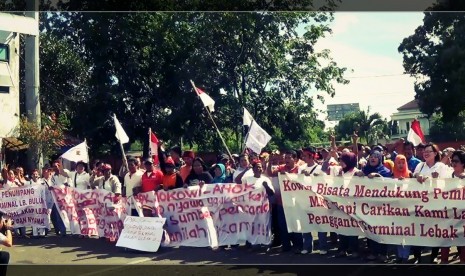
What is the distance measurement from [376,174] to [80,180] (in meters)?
6.05

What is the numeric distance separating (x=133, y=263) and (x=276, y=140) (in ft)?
10.7

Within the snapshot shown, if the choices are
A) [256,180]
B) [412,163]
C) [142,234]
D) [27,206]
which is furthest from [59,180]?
[412,163]

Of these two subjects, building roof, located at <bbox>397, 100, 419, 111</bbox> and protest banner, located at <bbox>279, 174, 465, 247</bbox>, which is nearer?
protest banner, located at <bbox>279, 174, 465, 247</bbox>

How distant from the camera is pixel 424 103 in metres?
9.26

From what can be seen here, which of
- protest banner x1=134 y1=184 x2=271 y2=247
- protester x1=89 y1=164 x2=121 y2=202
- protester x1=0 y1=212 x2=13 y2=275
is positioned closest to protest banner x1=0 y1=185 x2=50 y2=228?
protester x1=89 y1=164 x2=121 y2=202

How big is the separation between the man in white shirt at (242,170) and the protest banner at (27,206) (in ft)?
14.3

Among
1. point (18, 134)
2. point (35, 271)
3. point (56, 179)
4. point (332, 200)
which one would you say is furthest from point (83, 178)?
point (332, 200)

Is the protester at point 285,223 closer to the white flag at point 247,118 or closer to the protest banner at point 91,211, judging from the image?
the white flag at point 247,118

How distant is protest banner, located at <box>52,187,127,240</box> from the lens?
10.5 metres

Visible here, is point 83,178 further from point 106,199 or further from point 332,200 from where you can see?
point 332,200

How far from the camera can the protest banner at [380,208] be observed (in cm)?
761

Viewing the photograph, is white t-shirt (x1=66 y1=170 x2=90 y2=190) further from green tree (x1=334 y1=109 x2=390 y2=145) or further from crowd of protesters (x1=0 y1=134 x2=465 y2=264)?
green tree (x1=334 y1=109 x2=390 y2=145)

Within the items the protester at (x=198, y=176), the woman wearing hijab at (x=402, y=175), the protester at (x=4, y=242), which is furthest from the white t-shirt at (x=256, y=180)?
the protester at (x=4, y=242)

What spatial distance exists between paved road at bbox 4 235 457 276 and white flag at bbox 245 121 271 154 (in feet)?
5.59
